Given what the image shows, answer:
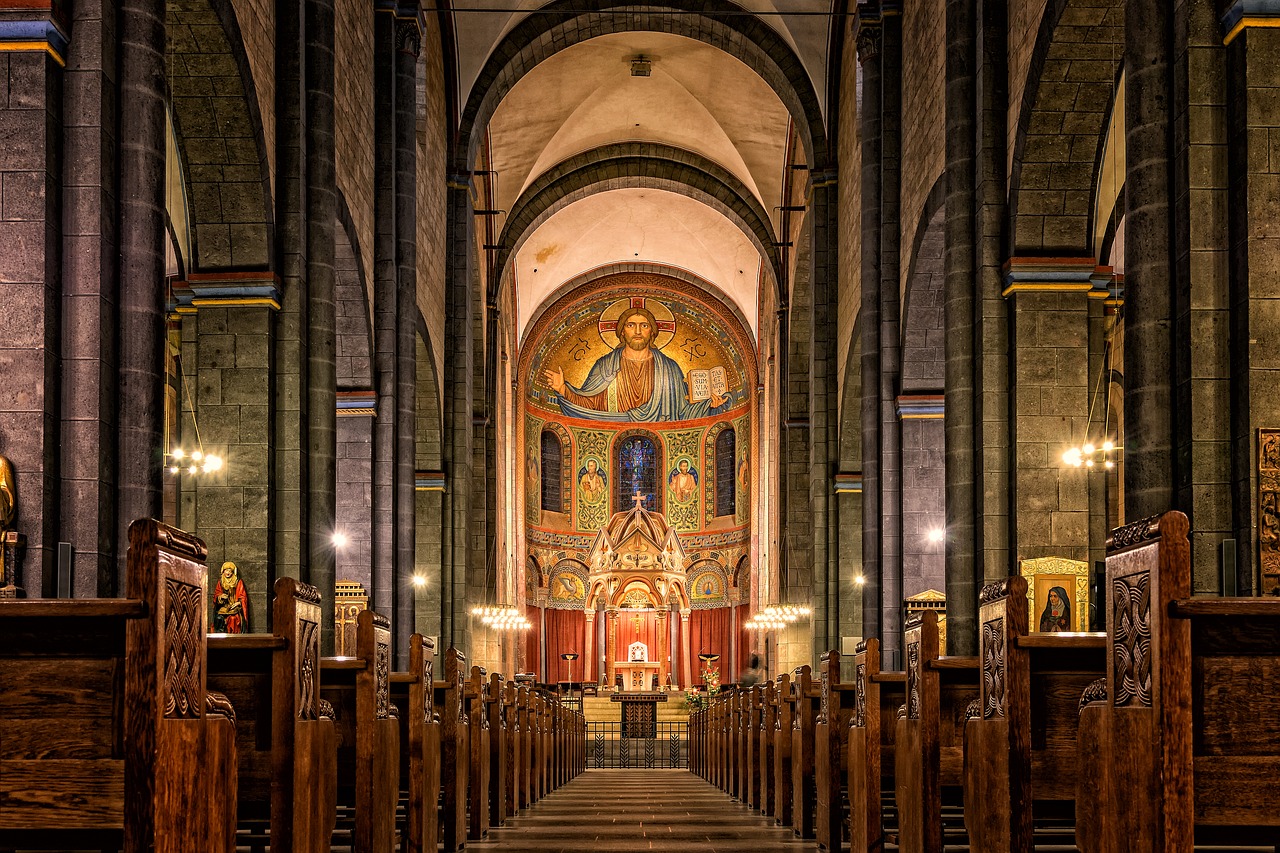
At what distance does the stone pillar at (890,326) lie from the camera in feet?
53.1

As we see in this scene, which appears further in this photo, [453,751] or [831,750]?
[453,751]

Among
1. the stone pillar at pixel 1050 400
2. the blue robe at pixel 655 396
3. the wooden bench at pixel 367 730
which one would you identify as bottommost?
the wooden bench at pixel 367 730

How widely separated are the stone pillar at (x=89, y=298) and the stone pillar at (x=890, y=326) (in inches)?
414

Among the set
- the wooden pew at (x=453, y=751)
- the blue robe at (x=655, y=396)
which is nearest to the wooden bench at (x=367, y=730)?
the wooden pew at (x=453, y=751)

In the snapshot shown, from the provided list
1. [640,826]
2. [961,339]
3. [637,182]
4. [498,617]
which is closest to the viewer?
[640,826]

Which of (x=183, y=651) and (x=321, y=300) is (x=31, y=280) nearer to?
(x=183, y=651)

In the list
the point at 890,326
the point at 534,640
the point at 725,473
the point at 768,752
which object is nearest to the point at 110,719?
the point at 768,752

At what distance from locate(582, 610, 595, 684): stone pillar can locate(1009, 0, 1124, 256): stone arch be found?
27.1 m

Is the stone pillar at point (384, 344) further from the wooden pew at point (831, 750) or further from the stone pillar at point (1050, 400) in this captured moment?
the wooden pew at point (831, 750)

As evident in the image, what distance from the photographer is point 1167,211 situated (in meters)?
7.68

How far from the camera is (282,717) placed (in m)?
4.87

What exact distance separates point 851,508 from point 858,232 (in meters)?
4.46

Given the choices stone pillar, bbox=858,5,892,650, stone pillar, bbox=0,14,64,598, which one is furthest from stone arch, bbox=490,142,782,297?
stone pillar, bbox=0,14,64,598

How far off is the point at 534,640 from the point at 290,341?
2635 cm
